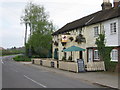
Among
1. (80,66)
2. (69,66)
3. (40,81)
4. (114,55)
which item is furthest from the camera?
(69,66)

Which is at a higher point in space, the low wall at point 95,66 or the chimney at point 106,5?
the chimney at point 106,5

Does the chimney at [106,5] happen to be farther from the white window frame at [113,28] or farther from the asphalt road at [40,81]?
the asphalt road at [40,81]

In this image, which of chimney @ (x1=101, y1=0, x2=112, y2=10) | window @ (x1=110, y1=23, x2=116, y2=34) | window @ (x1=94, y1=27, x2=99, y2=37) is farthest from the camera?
chimney @ (x1=101, y1=0, x2=112, y2=10)

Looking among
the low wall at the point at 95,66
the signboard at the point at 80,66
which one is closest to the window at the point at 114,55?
the low wall at the point at 95,66

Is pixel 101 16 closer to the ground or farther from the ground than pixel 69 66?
farther from the ground

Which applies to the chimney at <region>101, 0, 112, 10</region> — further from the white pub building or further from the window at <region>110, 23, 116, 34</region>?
the window at <region>110, 23, 116, 34</region>

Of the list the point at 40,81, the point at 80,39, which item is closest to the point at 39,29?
the point at 80,39

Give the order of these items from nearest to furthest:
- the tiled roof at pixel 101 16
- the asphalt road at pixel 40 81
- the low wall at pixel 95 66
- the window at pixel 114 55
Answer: the asphalt road at pixel 40 81, the low wall at pixel 95 66, the window at pixel 114 55, the tiled roof at pixel 101 16

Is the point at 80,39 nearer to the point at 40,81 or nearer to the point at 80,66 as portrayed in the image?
the point at 80,66

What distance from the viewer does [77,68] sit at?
2131 centimetres

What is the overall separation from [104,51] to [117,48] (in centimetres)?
181

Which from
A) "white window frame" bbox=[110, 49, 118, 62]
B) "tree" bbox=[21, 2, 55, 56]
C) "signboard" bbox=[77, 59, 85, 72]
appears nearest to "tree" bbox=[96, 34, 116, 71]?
"white window frame" bbox=[110, 49, 118, 62]

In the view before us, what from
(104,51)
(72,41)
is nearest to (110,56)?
(104,51)

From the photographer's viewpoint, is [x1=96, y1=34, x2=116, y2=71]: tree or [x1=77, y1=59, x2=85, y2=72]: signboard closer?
[x1=77, y1=59, x2=85, y2=72]: signboard
